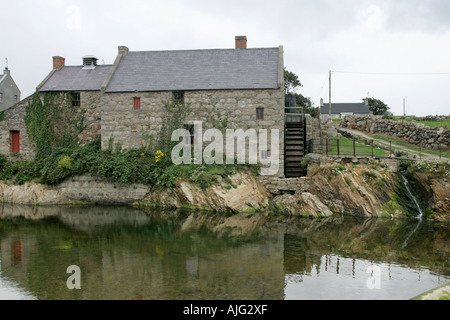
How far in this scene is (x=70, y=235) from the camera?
1582 centimetres

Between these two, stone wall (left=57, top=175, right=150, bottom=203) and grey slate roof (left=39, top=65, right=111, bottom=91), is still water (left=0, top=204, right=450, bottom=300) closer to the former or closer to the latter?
stone wall (left=57, top=175, right=150, bottom=203)

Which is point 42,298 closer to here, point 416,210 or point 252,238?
point 252,238

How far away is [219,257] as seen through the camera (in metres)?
12.9

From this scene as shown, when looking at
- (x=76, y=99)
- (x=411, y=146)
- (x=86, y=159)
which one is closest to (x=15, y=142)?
(x=76, y=99)

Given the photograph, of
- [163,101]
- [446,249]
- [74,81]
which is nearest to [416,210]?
[446,249]

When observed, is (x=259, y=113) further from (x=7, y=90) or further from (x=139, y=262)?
(x=7, y=90)

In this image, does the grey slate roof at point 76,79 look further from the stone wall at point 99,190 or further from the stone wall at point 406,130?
the stone wall at point 406,130

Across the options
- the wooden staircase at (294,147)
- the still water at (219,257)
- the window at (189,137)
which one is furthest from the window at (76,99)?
the wooden staircase at (294,147)

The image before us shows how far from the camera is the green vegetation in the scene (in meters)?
22.2

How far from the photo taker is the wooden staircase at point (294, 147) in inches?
901

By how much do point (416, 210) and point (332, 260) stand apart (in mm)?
8833

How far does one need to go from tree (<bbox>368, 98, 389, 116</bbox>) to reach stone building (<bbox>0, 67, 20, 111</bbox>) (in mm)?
44335

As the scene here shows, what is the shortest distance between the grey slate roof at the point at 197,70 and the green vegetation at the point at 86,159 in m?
1.91
